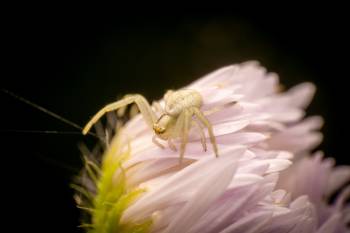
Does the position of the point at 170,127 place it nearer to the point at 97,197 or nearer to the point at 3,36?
the point at 97,197

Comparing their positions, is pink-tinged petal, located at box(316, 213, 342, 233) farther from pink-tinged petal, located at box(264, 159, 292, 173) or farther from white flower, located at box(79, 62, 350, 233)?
pink-tinged petal, located at box(264, 159, 292, 173)

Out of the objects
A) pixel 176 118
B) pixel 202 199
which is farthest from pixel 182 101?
pixel 202 199

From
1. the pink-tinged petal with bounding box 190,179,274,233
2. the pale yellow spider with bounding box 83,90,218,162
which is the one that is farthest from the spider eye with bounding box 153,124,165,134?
the pink-tinged petal with bounding box 190,179,274,233

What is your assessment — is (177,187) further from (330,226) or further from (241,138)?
(330,226)

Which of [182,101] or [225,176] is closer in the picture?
[225,176]

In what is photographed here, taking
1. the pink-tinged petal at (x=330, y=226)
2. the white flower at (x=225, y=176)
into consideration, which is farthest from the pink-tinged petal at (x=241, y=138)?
the pink-tinged petal at (x=330, y=226)

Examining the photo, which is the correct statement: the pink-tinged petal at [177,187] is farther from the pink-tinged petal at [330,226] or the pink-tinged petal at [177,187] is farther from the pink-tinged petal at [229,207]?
the pink-tinged petal at [330,226]

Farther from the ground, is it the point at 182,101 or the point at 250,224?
the point at 182,101
